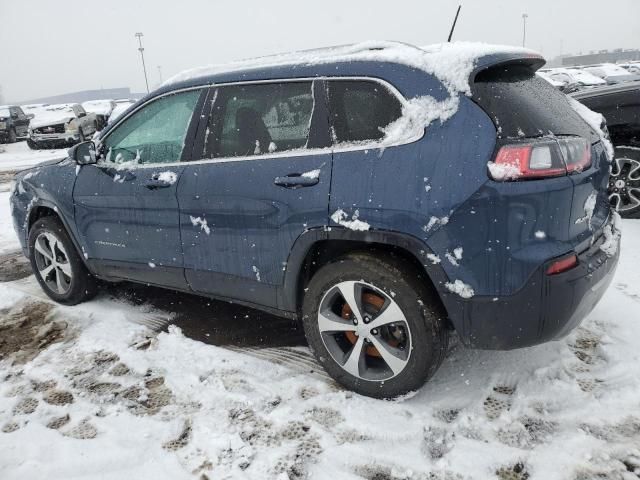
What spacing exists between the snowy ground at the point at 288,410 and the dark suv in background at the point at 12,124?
2163 centimetres

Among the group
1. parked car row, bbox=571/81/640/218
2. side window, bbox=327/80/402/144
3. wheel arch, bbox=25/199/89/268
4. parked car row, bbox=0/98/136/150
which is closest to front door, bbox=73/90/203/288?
wheel arch, bbox=25/199/89/268

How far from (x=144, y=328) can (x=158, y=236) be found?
2.55 feet

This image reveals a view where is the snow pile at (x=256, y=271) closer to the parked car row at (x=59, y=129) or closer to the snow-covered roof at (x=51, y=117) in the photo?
the parked car row at (x=59, y=129)

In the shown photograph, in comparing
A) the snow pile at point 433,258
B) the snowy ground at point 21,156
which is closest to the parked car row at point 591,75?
the snowy ground at point 21,156

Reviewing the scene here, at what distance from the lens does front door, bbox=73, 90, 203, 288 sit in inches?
127

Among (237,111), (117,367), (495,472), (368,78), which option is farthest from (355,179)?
(117,367)

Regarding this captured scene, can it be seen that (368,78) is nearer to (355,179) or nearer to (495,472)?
(355,179)

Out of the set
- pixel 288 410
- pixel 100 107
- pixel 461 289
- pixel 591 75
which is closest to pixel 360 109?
pixel 461 289

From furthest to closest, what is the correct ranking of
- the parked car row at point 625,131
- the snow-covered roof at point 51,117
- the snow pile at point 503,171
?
the snow-covered roof at point 51,117 < the parked car row at point 625,131 < the snow pile at point 503,171

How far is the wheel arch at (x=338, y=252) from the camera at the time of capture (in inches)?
92.0

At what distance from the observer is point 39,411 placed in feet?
9.02

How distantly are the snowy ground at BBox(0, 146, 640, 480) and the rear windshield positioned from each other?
1.32 m

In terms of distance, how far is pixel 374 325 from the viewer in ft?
8.47

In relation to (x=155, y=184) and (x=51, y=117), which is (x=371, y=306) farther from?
(x=51, y=117)
